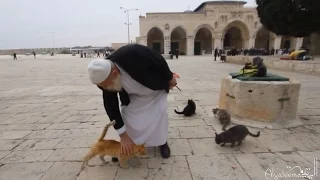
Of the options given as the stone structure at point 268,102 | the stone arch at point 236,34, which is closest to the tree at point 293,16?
the stone structure at point 268,102

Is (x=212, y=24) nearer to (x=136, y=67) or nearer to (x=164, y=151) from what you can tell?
(x=164, y=151)

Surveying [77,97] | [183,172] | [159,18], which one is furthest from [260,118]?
[159,18]

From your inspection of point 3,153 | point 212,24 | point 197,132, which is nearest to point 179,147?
point 197,132

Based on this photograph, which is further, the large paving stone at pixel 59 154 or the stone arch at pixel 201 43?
the stone arch at pixel 201 43

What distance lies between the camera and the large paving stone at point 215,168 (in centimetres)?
235

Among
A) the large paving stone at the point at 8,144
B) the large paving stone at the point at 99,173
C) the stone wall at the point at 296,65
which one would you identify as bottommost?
the large paving stone at the point at 8,144

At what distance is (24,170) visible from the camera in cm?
256

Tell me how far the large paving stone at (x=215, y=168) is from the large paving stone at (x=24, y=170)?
1.71 metres

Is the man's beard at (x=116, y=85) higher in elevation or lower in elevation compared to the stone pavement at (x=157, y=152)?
higher

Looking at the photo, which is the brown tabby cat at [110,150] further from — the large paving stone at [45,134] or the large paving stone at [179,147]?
the large paving stone at [45,134]

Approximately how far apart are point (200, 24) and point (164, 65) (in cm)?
3785

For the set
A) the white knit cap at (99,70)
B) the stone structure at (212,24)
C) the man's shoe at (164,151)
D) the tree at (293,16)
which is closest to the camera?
the white knit cap at (99,70)

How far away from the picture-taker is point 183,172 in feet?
7.99

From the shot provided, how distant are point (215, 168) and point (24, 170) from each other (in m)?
2.19
